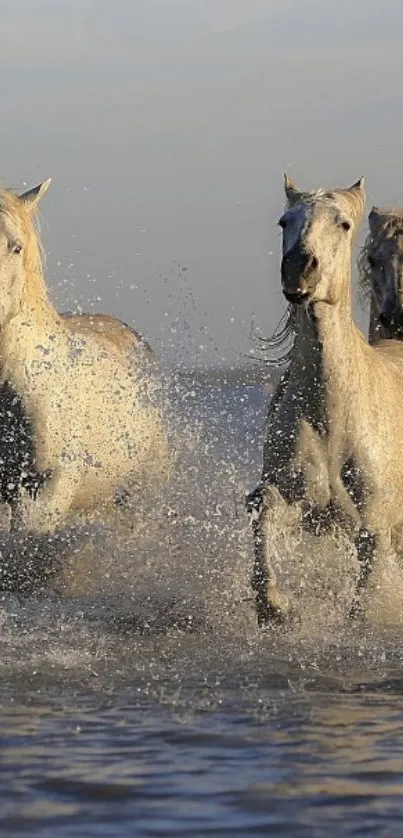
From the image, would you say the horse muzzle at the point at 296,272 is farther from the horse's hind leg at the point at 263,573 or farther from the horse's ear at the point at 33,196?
the horse's ear at the point at 33,196

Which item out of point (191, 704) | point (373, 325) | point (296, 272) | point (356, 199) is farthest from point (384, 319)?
point (191, 704)

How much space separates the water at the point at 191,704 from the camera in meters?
4.19

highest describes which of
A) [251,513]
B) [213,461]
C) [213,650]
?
[213,461]

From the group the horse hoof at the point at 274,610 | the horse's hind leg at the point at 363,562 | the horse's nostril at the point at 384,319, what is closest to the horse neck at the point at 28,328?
the horse's nostril at the point at 384,319

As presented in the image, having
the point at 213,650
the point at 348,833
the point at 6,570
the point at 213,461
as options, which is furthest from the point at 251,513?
the point at 213,461

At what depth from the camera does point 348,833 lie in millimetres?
3994

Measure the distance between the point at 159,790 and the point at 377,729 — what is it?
99 centimetres

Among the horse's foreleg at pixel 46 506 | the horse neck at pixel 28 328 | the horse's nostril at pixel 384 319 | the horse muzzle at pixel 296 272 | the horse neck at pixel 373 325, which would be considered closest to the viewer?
the horse muzzle at pixel 296 272

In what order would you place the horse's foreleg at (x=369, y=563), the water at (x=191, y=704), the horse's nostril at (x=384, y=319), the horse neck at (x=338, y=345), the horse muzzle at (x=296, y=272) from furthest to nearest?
the horse's nostril at (x=384, y=319) < the horse's foreleg at (x=369, y=563) < the horse neck at (x=338, y=345) < the horse muzzle at (x=296, y=272) < the water at (x=191, y=704)

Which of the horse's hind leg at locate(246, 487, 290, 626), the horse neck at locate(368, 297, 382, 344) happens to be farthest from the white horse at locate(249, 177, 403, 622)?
the horse neck at locate(368, 297, 382, 344)

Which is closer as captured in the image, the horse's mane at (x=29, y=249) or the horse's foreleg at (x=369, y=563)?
the horse's foreleg at (x=369, y=563)

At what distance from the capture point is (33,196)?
8328 mm

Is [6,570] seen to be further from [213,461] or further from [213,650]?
[213,461]

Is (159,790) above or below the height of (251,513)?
below
